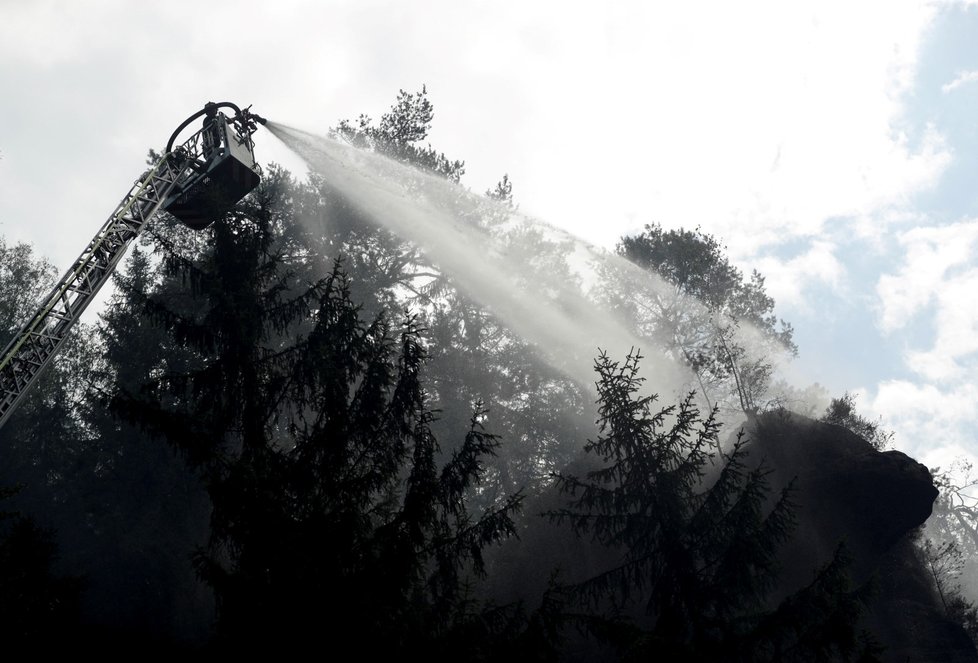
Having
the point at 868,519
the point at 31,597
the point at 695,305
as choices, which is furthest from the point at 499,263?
the point at 31,597

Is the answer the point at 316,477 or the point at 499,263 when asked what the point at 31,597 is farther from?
the point at 499,263

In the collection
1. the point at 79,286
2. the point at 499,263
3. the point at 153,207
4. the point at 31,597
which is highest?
the point at 499,263

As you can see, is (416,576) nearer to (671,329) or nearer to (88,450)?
(88,450)

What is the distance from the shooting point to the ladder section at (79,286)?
11656mm

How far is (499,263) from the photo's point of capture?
32.1 meters

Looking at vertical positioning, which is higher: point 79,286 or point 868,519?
point 868,519

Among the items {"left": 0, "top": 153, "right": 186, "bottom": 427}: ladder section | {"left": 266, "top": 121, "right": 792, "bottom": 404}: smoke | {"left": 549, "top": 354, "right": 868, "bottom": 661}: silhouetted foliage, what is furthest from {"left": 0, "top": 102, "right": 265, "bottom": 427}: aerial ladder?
{"left": 266, "top": 121, "right": 792, "bottom": 404}: smoke

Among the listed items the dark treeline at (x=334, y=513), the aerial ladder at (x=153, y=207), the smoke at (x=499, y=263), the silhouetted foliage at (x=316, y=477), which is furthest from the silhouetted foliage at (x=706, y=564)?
the smoke at (x=499, y=263)

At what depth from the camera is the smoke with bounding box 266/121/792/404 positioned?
31.3m

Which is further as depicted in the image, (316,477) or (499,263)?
(499,263)

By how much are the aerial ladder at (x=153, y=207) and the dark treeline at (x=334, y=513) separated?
0.80m

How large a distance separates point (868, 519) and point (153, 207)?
71.1 ft

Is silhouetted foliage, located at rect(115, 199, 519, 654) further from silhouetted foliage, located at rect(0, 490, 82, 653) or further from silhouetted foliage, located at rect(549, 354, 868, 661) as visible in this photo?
silhouetted foliage, located at rect(0, 490, 82, 653)

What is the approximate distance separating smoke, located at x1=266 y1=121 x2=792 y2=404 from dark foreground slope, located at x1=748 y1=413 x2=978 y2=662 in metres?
8.89
